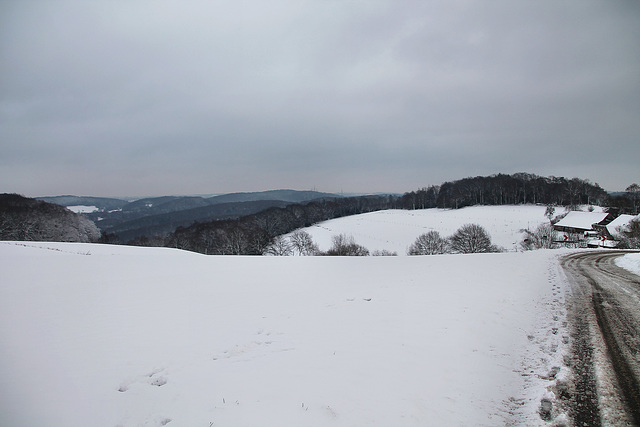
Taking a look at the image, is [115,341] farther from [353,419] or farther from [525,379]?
[525,379]

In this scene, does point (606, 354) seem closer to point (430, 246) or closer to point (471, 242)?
point (471, 242)

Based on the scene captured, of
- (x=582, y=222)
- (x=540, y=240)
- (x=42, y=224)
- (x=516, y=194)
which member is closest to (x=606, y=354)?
(x=540, y=240)

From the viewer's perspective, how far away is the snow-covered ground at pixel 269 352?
3.99 m

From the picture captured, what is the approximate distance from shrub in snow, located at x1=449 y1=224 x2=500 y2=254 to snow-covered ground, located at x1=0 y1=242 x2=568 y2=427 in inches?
1624

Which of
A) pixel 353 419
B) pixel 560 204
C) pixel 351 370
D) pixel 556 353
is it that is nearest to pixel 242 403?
pixel 353 419

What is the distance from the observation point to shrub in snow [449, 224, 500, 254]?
48.4 meters

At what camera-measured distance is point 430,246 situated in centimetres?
5231

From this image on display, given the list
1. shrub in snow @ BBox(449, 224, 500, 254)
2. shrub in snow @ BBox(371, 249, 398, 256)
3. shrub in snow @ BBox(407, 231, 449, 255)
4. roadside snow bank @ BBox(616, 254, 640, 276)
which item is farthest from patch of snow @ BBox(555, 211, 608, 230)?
roadside snow bank @ BBox(616, 254, 640, 276)

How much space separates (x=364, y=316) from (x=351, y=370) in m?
3.01

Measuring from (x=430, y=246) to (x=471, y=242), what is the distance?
23.4 ft

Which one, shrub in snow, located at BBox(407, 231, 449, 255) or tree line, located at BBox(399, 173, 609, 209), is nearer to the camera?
shrub in snow, located at BBox(407, 231, 449, 255)

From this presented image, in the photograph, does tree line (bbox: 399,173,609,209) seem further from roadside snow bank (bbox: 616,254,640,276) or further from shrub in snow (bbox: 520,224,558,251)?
roadside snow bank (bbox: 616,254,640,276)

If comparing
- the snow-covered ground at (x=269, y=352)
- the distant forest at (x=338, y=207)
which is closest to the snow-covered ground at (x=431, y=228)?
the distant forest at (x=338, y=207)

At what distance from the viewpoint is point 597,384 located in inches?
179
